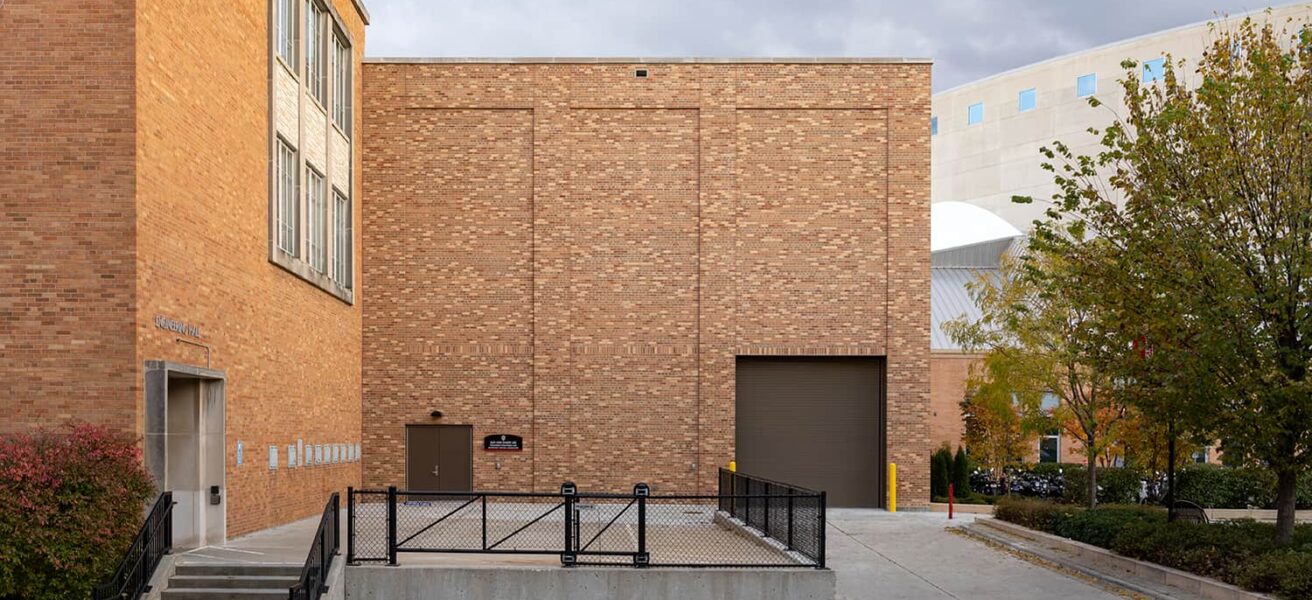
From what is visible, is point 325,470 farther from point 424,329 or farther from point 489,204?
point 489,204

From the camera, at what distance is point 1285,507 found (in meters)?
19.3

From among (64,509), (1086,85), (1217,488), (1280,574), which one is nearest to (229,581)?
(64,509)

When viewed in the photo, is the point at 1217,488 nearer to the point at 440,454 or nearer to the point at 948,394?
the point at 948,394

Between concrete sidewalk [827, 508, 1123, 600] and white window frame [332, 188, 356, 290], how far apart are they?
13.0m

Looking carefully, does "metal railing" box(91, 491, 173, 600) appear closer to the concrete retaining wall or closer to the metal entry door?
the concrete retaining wall

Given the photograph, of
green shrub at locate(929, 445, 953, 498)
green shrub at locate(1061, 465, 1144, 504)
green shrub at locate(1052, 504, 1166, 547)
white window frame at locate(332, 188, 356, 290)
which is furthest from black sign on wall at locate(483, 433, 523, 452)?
green shrub at locate(1061, 465, 1144, 504)

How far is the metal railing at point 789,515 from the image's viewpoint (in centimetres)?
1812

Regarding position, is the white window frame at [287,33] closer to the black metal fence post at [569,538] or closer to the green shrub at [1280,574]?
the black metal fence post at [569,538]

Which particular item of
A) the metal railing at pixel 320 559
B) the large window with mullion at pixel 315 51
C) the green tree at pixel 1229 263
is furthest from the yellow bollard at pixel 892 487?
the metal railing at pixel 320 559

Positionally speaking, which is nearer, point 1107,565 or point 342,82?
point 1107,565

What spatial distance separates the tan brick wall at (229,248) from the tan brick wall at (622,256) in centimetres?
530

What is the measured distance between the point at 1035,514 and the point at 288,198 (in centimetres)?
1633

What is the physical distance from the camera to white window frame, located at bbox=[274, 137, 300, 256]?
2572 cm

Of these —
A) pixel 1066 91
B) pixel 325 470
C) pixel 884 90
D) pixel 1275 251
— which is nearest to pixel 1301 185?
pixel 1275 251
